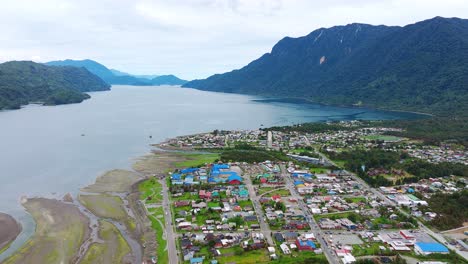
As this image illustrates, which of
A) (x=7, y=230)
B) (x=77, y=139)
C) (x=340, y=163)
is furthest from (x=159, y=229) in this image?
(x=77, y=139)

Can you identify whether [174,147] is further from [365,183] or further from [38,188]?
[365,183]

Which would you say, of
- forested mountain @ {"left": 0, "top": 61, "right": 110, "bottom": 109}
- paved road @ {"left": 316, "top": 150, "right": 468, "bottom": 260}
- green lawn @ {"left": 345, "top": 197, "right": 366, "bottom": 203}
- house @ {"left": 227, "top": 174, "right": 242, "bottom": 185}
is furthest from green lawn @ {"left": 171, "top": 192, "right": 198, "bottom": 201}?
forested mountain @ {"left": 0, "top": 61, "right": 110, "bottom": 109}

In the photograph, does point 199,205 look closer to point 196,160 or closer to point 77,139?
point 196,160

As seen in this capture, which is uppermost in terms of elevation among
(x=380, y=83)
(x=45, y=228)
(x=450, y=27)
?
(x=450, y=27)

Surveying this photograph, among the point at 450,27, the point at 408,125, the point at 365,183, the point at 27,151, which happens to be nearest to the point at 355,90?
the point at 450,27

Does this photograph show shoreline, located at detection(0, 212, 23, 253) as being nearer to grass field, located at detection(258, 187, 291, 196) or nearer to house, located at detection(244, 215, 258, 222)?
house, located at detection(244, 215, 258, 222)

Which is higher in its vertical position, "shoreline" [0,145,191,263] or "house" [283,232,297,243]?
"house" [283,232,297,243]

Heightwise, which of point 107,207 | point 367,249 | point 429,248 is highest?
point 429,248
